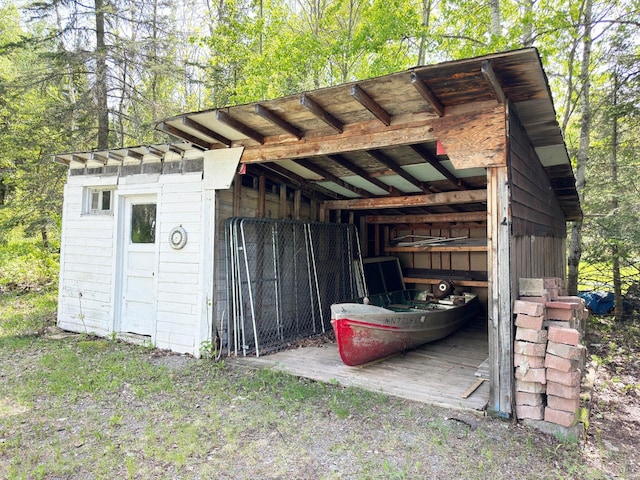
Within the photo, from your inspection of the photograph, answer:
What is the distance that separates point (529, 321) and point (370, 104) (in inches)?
85.8

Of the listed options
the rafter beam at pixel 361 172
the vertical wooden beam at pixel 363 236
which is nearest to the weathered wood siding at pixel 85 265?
the rafter beam at pixel 361 172

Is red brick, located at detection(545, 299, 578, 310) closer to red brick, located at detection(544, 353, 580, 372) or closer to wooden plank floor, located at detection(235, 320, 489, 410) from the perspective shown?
red brick, located at detection(544, 353, 580, 372)

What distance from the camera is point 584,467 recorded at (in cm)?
250

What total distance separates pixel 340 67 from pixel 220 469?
521 inches

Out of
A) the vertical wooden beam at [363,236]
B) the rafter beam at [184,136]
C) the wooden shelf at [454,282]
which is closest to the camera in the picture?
the rafter beam at [184,136]

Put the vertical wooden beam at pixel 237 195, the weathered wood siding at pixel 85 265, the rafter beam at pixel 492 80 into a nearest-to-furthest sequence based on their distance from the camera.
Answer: the rafter beam at pixel 492 80, the vertical wooden beam at pixel 237 195, the weathered wood siding at pixel 85 265

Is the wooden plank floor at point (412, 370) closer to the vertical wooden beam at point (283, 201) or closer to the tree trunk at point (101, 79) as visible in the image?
the vertical wooden beam at point (283, 201)

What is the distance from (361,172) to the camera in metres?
5.20

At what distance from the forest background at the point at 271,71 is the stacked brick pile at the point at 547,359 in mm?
4489

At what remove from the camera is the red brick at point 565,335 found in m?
2.79

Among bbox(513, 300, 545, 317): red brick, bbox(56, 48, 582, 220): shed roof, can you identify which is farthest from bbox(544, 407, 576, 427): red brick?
bbox(56, 48, 582, 220): shed roof

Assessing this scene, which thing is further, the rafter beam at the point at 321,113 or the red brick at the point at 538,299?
the rafter beam at the point at 321,113

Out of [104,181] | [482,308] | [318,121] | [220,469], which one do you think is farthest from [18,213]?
[482,308]

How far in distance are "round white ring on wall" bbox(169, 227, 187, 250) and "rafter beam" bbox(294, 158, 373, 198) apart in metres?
1.76
